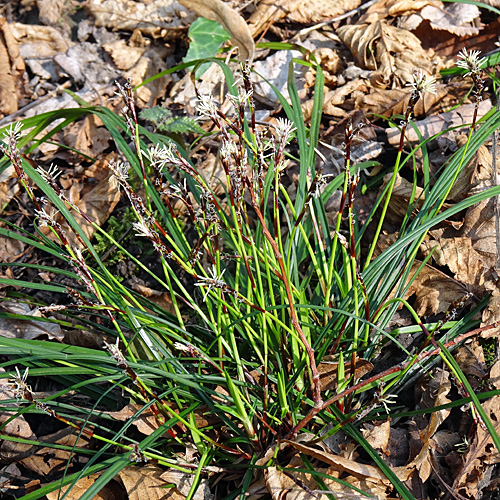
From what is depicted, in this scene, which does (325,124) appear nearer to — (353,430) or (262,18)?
(262,18)

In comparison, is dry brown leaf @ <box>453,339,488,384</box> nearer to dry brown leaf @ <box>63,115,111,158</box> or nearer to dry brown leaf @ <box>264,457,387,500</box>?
dry brown leaf @ <box>264,457,387,500</box>

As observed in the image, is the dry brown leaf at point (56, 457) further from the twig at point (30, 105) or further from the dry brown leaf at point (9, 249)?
the twig at point (30, 105)

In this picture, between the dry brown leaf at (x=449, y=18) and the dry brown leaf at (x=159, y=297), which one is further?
the dry brown leaf at (x=449, y=18)

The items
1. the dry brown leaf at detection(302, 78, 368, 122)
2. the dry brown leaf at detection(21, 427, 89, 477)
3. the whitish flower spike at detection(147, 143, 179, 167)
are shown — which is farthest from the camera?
the dry brown leaf at detection(302, 78, 368, 122)

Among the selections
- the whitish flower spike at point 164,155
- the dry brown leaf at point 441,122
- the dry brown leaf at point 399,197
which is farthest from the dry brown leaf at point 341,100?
the whitish flower spike at point 164,155

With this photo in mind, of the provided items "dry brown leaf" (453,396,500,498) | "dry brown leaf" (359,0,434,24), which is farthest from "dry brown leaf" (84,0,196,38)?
"dry brown leaf" (453,396,500,498)

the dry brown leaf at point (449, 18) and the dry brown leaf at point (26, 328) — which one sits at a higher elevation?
the dry brown leaf at point (449, 18)

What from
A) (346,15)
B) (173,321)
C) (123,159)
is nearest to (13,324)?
(173,321)
